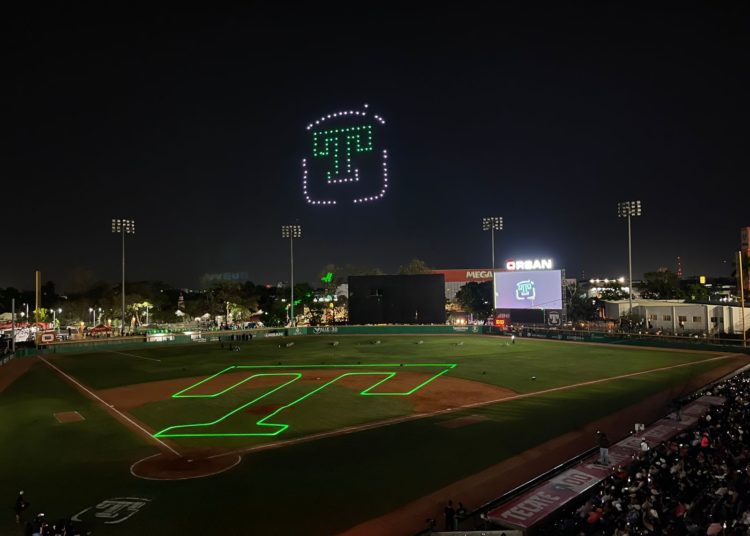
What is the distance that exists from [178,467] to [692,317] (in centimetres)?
6164

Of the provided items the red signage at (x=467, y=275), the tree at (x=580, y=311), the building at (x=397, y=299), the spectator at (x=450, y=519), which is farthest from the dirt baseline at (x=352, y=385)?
the red signage at (x=467, y=275)

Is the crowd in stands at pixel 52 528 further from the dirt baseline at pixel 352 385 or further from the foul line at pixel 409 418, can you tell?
the dirt baseline at pixel 352 385

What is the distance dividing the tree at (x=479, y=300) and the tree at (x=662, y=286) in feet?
114

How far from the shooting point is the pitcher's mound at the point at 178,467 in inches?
697

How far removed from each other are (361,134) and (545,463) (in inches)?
867

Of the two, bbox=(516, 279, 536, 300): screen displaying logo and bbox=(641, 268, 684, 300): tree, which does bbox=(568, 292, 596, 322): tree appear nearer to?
bbox=(641, 268, 684, 300): tree

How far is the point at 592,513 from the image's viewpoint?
38.2ft

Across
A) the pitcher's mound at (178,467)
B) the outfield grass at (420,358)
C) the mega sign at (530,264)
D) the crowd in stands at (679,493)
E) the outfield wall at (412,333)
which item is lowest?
the outfield grass at (420,358)

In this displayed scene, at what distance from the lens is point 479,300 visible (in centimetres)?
10562

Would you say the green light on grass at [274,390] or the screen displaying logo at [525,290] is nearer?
the green light on grass at [274,390]

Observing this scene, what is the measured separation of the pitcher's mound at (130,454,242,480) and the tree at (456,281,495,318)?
90.0 meters

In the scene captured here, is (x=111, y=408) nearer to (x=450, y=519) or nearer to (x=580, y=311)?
(x=450, y=519)

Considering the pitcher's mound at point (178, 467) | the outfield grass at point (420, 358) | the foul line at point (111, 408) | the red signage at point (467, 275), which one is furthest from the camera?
the red signage at point (467, 275)

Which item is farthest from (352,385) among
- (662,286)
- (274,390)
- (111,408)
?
(662,286)
